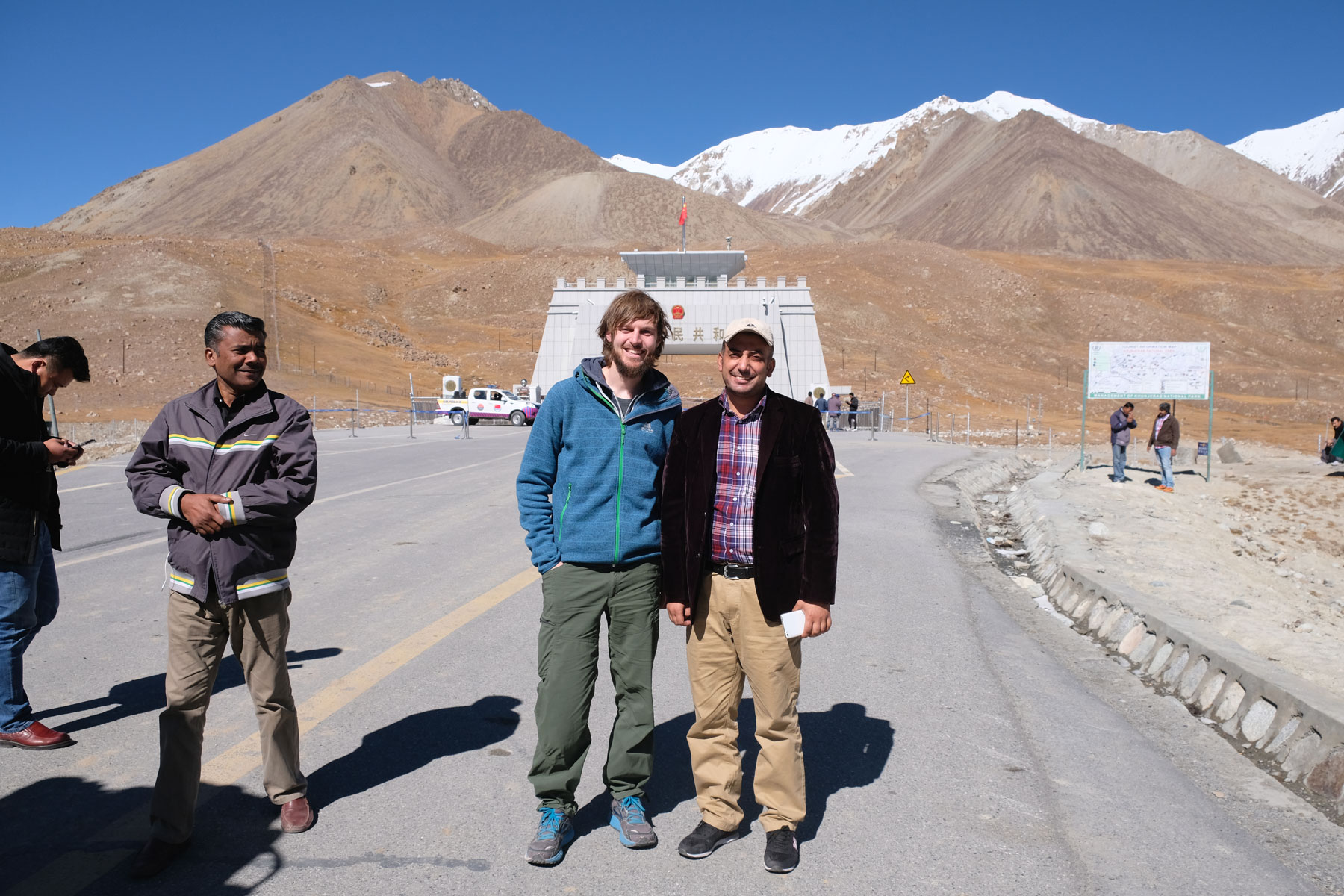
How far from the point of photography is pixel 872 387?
58.2m

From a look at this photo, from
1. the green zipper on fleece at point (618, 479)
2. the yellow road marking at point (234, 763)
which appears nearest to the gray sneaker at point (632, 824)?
the green zipper on fleece at point (618, 479)

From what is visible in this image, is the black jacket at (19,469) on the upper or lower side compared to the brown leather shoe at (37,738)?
upper

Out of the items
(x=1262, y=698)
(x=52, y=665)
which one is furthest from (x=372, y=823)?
(x=1262, y=698)

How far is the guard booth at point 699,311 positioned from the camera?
157ft

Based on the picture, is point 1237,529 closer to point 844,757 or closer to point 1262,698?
point 1262,698

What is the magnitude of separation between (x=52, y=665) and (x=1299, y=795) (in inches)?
249

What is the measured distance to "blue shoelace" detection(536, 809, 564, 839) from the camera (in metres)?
3.46

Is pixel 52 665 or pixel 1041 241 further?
pixel 1041 241

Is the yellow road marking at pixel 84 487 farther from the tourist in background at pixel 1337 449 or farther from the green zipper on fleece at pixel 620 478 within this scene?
the tourist in background at pixel 1337 449

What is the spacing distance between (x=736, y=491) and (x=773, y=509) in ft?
0.51

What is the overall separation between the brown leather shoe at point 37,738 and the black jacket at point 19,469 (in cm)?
76

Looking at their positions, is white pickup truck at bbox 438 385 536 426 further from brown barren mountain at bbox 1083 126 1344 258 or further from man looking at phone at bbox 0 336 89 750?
brown barren mountain at bbox 1083 126 1344 258

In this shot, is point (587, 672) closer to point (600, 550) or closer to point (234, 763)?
point (600, 550)

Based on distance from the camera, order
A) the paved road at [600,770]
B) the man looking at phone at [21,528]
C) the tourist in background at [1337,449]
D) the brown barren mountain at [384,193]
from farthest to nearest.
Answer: the brown barren mountain at [384,193]
the tourist in background at [1337,449]
the man looking at phone at [21,528]
the paved road at [600,770]
